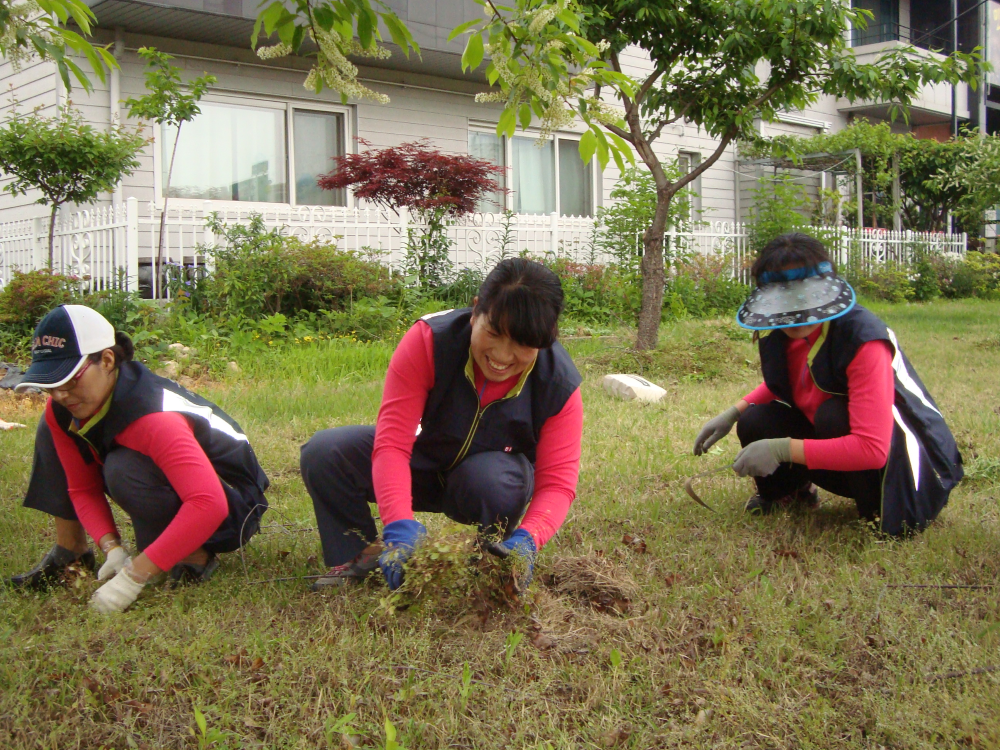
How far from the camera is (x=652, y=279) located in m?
7.77

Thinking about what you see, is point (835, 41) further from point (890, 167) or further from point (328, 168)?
point (890, 167)

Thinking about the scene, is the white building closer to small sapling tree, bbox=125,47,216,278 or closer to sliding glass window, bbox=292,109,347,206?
sliding glass window, bbox=292,109,347,206

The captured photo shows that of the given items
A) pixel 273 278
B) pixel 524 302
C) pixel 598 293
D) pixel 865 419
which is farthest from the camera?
pixel 598 293

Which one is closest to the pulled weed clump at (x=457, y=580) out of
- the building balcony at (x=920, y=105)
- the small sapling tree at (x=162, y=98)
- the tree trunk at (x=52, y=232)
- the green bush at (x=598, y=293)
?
the small sapling tree at (x=162, y=98)

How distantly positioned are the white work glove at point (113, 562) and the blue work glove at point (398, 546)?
89cm

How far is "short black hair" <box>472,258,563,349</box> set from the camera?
91.0 inches

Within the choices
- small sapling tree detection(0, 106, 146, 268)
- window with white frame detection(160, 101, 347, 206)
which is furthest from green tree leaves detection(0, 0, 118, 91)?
window with white frame detection(160, 101, 347, 206)

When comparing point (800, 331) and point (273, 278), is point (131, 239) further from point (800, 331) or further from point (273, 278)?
point (800, 331)

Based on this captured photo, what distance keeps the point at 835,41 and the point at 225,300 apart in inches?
219

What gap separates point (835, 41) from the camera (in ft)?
23.1

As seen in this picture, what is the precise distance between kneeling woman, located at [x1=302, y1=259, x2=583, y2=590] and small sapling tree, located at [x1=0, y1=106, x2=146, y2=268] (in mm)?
6325

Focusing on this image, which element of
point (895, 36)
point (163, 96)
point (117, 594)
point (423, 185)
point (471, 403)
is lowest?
point (117, 594)

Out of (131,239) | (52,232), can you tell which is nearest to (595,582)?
(131,239)

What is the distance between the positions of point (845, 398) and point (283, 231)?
707cm
